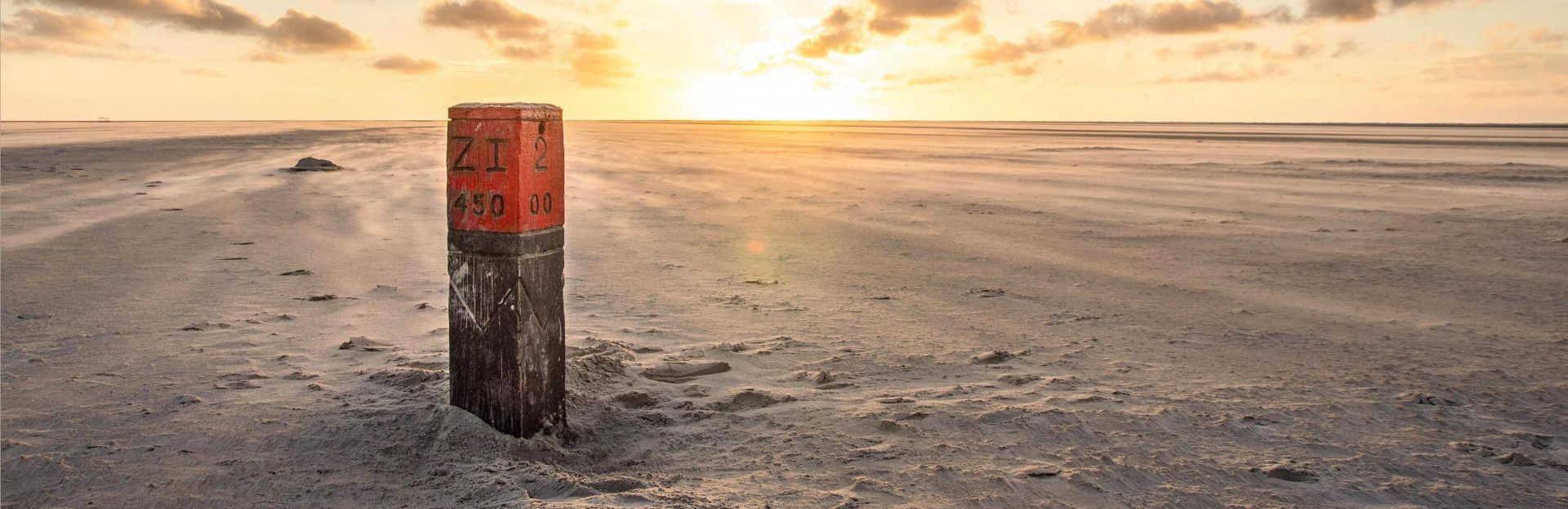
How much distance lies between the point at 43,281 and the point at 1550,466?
316 inches

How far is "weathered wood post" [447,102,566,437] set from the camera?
3.00m

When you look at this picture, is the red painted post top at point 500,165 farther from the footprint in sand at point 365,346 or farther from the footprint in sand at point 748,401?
the footprint in sand at point 365,346

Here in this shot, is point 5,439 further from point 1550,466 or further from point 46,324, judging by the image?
point 1550,466

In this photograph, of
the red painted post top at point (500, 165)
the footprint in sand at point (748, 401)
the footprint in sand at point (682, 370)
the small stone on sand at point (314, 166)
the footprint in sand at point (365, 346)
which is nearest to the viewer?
the red painted post top at point (500, 165)

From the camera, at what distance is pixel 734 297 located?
601 cm

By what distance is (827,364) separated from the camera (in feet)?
14.5

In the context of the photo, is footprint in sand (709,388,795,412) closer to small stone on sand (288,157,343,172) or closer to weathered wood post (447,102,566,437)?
weathered wood post (447,102,566,437)

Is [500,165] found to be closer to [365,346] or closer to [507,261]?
[507,261]

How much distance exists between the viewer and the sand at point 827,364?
2990 millimetres

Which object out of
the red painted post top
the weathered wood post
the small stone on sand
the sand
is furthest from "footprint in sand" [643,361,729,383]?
the small stone on sand

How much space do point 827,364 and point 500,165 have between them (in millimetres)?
1990

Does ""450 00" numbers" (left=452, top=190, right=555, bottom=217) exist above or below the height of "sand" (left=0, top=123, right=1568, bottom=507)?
above

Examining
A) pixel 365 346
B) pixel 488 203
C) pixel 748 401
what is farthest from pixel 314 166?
pixel 488 203

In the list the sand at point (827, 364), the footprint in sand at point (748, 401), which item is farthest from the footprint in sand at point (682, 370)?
the footprint in sand at point (748, 401)
